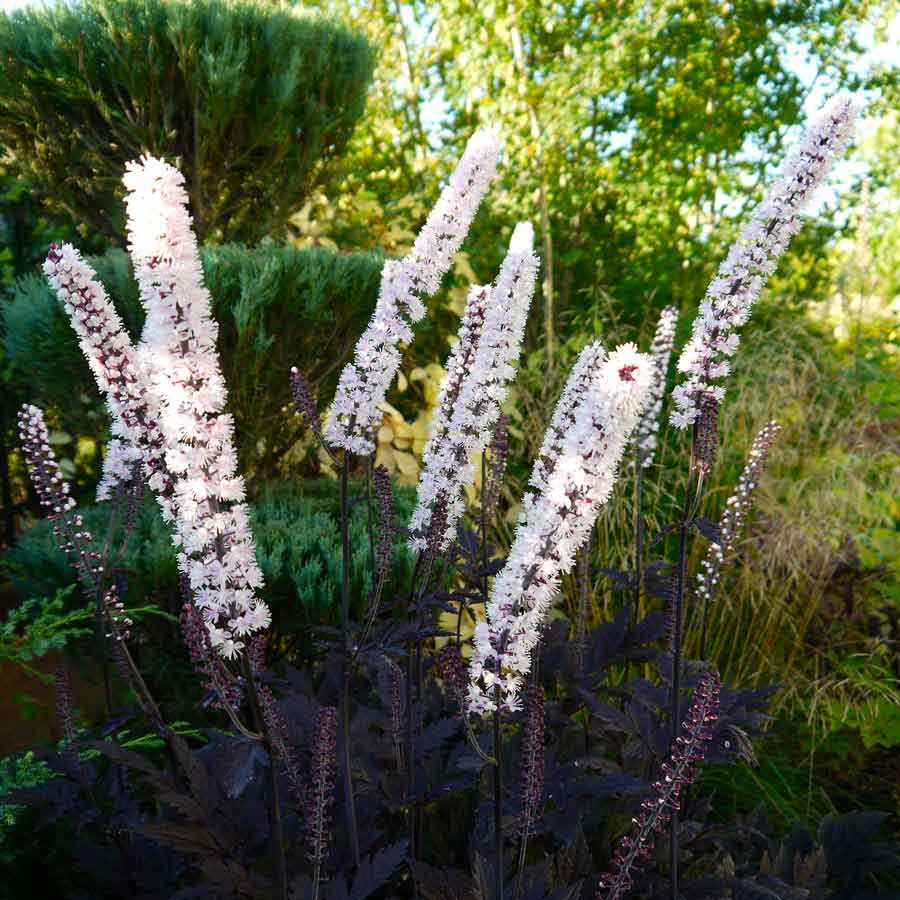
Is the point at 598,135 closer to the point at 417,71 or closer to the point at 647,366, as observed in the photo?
the point at 417,71

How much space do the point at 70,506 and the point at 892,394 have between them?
5.20m

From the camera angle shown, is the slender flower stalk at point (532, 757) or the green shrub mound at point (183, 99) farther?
the green shrub mound at point (183, 99)

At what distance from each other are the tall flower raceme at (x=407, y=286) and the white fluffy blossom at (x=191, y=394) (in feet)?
2.19

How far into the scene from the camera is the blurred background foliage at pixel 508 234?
449cm

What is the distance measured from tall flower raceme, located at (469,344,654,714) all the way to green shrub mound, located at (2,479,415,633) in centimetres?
199

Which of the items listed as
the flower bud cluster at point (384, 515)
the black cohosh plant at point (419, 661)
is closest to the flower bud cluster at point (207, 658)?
the black cohosh plant at point (419, 661)

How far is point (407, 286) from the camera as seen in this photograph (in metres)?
2.09

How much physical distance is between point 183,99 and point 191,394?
4687mm

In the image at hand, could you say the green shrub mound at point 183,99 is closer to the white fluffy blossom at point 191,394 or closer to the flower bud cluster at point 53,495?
the flower bud cluster at point 53,495

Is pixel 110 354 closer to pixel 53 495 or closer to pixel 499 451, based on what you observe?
pixel 53 495

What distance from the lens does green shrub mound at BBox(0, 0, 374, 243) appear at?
5.12 m

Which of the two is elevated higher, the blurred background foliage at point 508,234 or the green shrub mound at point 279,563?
the blurred background foliage at point 508,234

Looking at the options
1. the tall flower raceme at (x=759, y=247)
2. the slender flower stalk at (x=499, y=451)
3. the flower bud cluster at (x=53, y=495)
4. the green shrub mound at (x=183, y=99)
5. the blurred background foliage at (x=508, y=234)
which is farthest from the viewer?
the green shrub mound at (x=183, y=99)

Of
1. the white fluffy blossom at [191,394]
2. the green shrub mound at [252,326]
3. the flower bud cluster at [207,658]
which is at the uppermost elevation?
the green shrub mound at [252,326]
